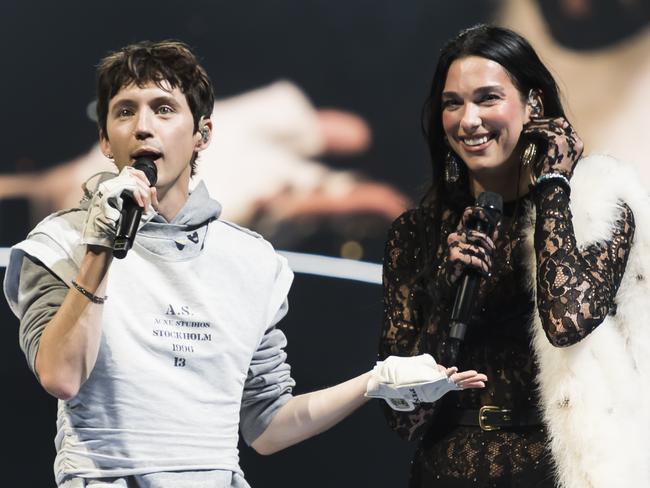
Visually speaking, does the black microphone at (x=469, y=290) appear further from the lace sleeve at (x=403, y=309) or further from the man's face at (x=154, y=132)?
Answer: the man's face at (x=154, y=132)

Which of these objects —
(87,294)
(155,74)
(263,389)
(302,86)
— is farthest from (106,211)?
(302,86)

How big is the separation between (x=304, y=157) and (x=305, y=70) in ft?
0.81

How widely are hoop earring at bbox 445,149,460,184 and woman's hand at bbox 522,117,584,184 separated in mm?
164

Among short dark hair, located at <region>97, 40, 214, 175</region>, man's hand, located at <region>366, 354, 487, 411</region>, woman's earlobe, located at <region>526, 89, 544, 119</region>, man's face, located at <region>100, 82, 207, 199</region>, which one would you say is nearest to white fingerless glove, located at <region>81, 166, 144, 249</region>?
man's face, located at <region>100, 82, 207, 199</region>

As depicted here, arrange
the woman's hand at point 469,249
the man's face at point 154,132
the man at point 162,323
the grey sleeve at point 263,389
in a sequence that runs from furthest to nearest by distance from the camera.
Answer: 1. the grey sleeve at point 263,389
2. the man's face at point 154,132
3. the woman's hand at point 469,249
4. the man at point 162,323

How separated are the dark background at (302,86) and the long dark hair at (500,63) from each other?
2.37ft

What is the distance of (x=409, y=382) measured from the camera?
1896 millimetres

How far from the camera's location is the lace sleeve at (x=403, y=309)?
2.17 meters

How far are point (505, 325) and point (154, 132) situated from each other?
800 millimetres

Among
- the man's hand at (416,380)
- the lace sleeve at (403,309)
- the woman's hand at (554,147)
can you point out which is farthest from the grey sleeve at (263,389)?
the woman's hand at (554,147)

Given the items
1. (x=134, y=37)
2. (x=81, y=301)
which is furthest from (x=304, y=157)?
(x=81, y=301)

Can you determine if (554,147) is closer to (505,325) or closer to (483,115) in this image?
(483,115)

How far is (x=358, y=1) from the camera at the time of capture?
3.08 meters

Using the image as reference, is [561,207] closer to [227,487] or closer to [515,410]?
[515,410]
